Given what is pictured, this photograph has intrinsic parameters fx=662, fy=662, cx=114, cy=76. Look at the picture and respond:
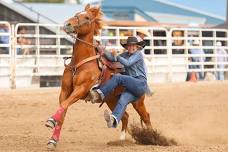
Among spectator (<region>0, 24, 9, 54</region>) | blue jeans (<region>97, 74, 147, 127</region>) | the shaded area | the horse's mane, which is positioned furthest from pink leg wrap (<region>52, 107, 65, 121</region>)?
spectator (<region>0, 24, 9, 54</region>)

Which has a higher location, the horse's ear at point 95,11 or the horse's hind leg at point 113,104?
the horse's ear at point 95,11

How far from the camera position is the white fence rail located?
53.0 feet

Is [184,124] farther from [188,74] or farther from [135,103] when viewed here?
[188,74]

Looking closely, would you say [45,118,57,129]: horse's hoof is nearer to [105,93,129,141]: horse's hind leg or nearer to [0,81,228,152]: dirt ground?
[0,81,228,152]: dirt ground

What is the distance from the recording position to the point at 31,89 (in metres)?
15.7

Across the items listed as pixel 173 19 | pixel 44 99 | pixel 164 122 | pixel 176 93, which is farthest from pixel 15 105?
pixel 173 19

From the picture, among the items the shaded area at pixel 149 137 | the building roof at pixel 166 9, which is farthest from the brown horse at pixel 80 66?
the building roof at pixel 166 9

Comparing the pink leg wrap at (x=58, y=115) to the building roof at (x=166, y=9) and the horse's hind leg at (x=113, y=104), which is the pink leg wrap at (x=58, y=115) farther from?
the building roof at (x=166, y=9)

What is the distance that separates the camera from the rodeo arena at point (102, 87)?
8.41 meters

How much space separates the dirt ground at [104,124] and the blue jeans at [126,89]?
1.60 feet

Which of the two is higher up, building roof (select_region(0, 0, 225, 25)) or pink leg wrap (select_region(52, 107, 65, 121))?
building roof (select_region(0, 0, 225, 25))

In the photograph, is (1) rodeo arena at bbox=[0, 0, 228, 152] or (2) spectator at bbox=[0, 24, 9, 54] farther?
(2) spectator at bbox=[0, 24, 9, 54]

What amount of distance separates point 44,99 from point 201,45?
23.4 feet

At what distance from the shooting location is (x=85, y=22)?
860 centimetres
